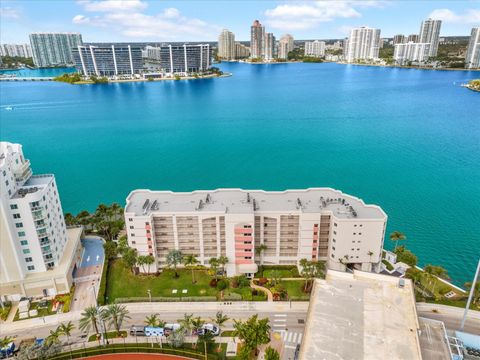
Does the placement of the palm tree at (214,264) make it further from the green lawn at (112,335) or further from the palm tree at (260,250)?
the green lawn at (112,335)

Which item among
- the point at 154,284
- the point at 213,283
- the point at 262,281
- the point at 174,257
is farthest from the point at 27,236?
the point at 262,281

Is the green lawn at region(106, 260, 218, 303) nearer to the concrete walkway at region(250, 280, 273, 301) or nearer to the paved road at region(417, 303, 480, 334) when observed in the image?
the concrete walkway at region(250, 280, 273, 301)

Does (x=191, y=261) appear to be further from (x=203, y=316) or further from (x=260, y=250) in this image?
(x=260, y=250)

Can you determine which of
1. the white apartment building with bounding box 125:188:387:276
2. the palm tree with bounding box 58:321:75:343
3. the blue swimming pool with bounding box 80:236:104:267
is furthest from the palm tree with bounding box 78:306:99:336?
the blue swimming pool with bounding box 80:236:104:267

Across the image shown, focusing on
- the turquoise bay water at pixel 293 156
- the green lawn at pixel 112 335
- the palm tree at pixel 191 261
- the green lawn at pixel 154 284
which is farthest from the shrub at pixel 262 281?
the turquoise bay water at pixel 293 156

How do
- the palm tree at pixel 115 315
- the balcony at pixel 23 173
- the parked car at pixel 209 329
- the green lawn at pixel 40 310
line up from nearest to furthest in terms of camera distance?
1. the palm tree at pixel 115 315
2. the parked car at pixel 209 329
3. the green lawn at pixel 40 310
4. the balcony at pixel 23 173

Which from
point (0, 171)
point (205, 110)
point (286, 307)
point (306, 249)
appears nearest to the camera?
point (0, 171)

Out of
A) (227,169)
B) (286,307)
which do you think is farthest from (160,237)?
(227,169)

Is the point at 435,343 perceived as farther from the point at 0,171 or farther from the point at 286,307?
the point at 0,171
